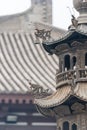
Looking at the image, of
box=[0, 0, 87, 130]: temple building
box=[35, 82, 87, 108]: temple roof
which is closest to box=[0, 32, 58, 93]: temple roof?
box=[0, 0, 87, 130]: temple building

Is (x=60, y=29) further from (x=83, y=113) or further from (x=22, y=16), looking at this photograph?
(x=83, y=113)

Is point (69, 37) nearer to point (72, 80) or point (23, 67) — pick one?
point (72, 80)

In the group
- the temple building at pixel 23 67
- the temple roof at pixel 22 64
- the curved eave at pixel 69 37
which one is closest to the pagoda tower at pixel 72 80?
the curved eave at pixel 69 37

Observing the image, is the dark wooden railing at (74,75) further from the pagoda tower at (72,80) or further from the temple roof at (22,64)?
the temple roof at (22,64)

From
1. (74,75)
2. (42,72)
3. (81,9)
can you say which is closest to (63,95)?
(74,75)

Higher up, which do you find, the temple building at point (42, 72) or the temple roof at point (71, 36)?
the temple roof at point (71, 36)

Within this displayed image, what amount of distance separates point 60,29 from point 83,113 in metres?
14.0

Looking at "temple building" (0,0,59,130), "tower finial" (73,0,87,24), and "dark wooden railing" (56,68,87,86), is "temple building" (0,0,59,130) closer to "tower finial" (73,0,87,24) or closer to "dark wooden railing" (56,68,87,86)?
"tower finial" (73,0,87,24)

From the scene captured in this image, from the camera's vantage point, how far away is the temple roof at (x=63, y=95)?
18.3 m

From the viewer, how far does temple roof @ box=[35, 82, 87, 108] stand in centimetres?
1830

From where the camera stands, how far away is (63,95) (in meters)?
18.7

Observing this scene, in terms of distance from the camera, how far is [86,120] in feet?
60.9

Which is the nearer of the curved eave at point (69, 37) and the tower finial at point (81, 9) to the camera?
the curved eave at point (69, 37)

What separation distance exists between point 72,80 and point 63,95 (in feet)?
1.79
